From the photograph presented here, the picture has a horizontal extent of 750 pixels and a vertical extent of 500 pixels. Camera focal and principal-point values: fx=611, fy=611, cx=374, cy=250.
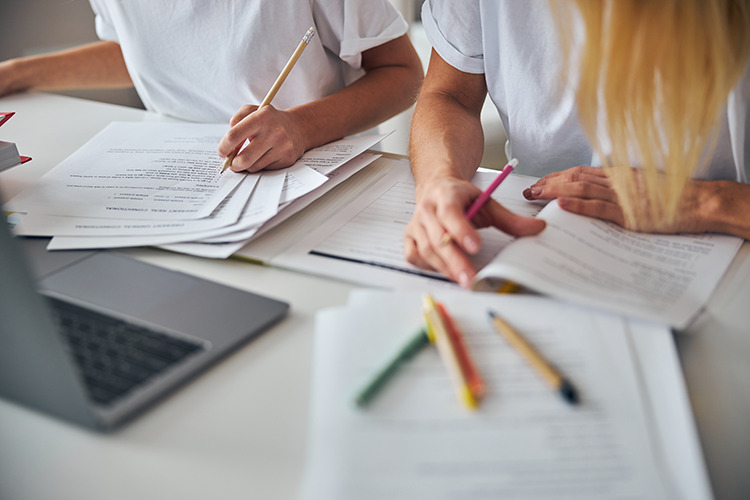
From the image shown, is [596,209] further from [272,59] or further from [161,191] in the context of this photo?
[272,59]

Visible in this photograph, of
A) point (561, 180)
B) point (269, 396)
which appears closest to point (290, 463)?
point (269, 396)

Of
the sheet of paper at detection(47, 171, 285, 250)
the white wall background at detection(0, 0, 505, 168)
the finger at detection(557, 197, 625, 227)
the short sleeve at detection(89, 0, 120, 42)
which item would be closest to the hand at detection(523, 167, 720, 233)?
the finger at detection(557, 197, 625, 227)

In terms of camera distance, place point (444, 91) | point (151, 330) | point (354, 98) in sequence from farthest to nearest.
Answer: point (354, 98)
point (444, 91)
point (151, 330)

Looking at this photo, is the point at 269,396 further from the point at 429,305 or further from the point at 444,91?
the point at 444,91

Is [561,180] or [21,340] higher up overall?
[21,340]

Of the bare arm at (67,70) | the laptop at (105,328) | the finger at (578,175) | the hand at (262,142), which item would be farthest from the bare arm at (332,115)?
the bare arm at (67,70)

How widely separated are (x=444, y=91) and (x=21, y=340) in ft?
2.43

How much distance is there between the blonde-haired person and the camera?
65 cm

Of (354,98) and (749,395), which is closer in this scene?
(749,395)

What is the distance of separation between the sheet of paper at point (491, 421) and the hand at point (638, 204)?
0.66 ft

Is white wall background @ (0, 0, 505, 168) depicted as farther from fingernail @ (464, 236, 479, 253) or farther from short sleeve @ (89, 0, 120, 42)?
fingernail @ (464, 236, 479, 253)

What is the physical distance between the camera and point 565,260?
2.00ft

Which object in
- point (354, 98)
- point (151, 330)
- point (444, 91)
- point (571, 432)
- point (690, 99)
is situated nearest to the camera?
point (571, 432)

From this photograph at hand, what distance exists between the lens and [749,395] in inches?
19.2
